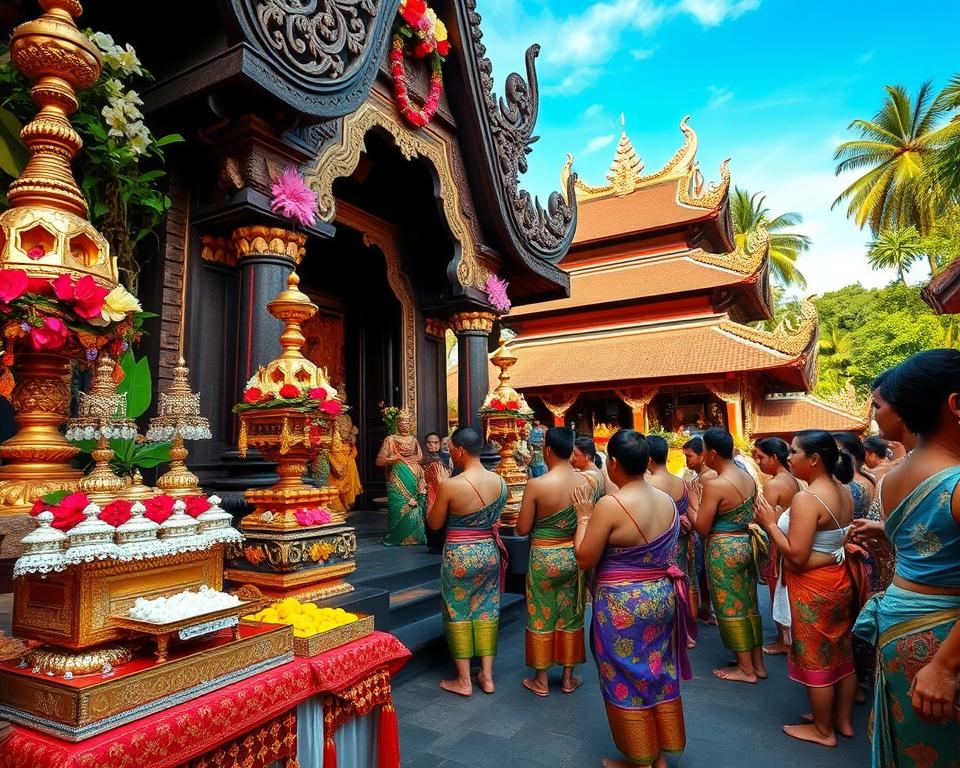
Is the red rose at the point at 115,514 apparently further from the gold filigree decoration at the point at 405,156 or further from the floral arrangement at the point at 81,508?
the gold filigree decoration at the point at 405,156

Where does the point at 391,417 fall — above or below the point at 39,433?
above

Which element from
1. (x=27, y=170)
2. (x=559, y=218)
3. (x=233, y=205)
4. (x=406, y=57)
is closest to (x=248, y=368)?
(x=233, y=205)

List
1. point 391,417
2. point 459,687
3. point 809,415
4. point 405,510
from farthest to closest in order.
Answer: point 809,415, point 391,417, point 405,510, point 459,687

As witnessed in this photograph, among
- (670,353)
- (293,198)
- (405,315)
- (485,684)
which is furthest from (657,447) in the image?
(670,353)

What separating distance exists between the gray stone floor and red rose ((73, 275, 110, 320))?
9.01ft

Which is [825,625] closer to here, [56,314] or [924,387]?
[924,387]

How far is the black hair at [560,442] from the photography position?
4410 mm

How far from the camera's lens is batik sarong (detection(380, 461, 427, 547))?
6801 mm

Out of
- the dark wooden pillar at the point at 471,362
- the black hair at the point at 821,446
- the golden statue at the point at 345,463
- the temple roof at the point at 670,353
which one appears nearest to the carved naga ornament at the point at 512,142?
the dark wooden pillar at the point at 471,362

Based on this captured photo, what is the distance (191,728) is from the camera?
5.71 ft

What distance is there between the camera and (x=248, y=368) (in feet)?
15.0

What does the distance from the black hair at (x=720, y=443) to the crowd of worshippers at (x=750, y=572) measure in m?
0.02

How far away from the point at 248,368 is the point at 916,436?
13.9 ft

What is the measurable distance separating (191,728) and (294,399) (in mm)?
1923
